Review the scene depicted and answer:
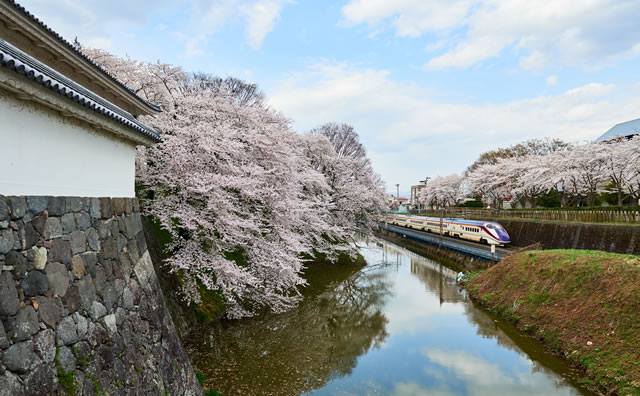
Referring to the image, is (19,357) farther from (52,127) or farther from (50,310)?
(52,127)

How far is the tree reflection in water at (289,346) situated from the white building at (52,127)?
5.22 meters

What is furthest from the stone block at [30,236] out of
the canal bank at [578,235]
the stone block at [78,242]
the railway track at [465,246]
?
the canal bank at [578,235]

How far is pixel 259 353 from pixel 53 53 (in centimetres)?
812

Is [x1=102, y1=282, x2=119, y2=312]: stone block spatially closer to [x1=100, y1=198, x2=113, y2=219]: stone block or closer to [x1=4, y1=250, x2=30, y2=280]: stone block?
[x1=100, y1=198, x2=113, y2=219]: stone block

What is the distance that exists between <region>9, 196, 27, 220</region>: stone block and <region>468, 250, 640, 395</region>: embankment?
11482 mm

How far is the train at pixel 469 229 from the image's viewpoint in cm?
2492

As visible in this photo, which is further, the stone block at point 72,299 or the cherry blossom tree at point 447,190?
the cherry blossom tree at point 447,190

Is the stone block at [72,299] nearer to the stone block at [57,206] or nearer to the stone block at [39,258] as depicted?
the stone block at [39,258]

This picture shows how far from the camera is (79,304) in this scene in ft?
13.5

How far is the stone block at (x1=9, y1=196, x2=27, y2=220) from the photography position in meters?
3.38

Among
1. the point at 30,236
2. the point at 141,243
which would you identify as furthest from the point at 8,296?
the point at 141,243

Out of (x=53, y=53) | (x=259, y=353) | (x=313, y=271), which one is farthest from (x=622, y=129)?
(x=53, y=53)

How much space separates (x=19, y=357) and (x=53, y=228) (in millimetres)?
1299

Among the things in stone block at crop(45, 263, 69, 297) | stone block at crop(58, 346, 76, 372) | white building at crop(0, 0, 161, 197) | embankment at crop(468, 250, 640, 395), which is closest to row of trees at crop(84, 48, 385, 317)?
white building at crop(0, 0, 161, 197)
